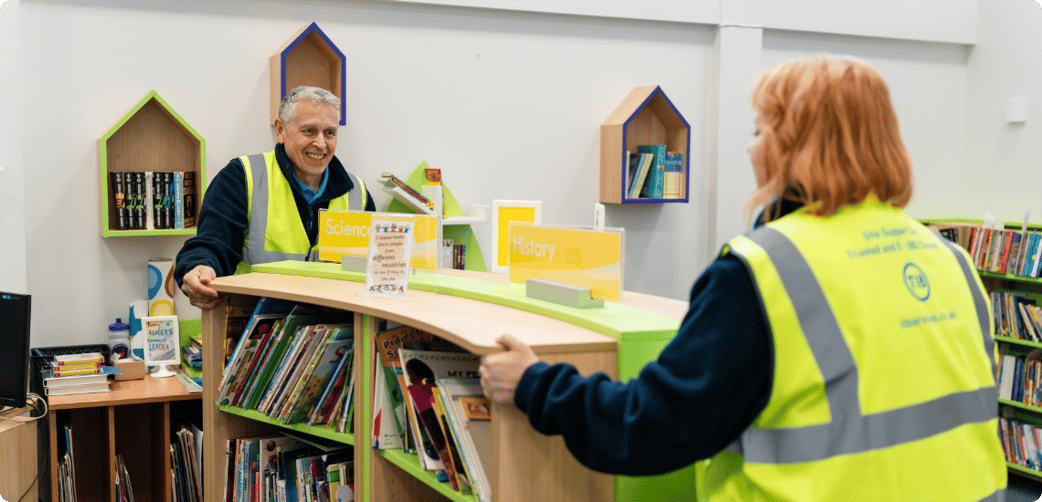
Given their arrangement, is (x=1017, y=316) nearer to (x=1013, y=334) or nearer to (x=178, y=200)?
(x=1013, y=334)

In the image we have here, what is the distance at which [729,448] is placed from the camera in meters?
1.25

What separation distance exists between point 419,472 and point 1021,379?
4093 millimetres

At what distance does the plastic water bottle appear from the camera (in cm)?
357

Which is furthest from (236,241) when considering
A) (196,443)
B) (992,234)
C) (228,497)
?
(992,234)

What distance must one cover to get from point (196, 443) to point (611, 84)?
111 inches

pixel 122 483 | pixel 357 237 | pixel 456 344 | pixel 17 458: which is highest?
pixel 357 237

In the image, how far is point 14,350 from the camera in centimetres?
251

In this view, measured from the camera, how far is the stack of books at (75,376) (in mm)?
3092

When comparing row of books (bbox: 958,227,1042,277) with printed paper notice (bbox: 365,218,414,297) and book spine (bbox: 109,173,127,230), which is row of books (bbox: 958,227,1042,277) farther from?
book spine (bbox: 109,173,127,230)

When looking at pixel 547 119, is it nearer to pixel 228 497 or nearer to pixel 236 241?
pixel 236 241

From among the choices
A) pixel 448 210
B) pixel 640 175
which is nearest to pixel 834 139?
pixel 448 210

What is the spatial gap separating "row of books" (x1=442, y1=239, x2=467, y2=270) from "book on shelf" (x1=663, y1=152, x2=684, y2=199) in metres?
1.18

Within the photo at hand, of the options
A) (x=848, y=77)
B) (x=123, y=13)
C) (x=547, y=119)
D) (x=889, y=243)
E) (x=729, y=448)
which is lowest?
(x=729, y=448)

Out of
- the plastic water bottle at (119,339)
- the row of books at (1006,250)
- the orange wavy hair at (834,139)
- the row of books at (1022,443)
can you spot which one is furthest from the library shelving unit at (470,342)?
the row of books at (1022,443)
